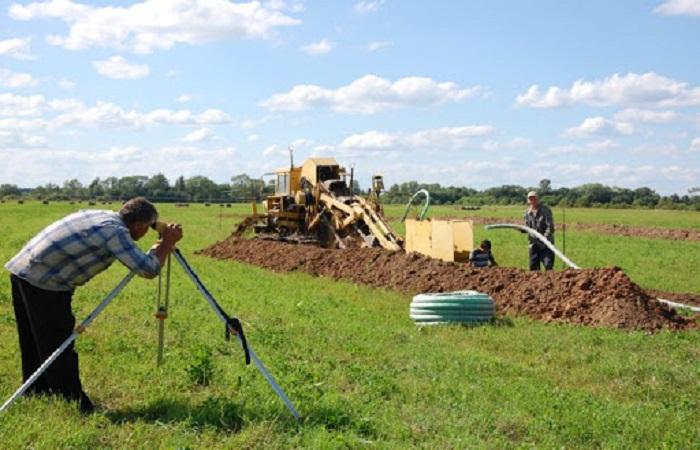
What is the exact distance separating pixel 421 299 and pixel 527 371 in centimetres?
320

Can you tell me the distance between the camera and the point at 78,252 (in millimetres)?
6492

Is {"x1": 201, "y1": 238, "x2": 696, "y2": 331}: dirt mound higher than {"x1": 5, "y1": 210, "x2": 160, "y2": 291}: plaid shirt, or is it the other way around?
{"x1": 5, "y1": 210, "x2": 160, "y2": 291}: plaid shirt

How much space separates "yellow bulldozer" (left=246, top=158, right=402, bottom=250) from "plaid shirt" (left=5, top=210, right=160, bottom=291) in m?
14.4

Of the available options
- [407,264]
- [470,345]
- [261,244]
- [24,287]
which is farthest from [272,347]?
[261,244]

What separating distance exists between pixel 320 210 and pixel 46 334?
18.1 metres

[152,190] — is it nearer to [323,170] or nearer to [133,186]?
[133,186]

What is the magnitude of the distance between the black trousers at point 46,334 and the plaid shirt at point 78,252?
4.4 inches

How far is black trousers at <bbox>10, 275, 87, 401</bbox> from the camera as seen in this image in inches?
261

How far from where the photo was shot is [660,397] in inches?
311

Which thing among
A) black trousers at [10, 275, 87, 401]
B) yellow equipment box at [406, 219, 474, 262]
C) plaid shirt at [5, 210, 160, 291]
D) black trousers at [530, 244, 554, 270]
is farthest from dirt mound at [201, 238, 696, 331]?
black trousers at [10, 275, 87, 401]

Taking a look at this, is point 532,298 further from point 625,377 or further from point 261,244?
point 261,244

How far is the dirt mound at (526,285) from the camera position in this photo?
38.2 feet

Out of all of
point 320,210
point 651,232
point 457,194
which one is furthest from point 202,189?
point 320,210

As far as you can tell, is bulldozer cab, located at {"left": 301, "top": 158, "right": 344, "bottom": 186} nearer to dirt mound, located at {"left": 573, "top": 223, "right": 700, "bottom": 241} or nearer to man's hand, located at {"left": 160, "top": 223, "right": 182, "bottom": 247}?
man's hand, located at {"left": 160, "top": 223, "right": 182, "bottom": 247}
